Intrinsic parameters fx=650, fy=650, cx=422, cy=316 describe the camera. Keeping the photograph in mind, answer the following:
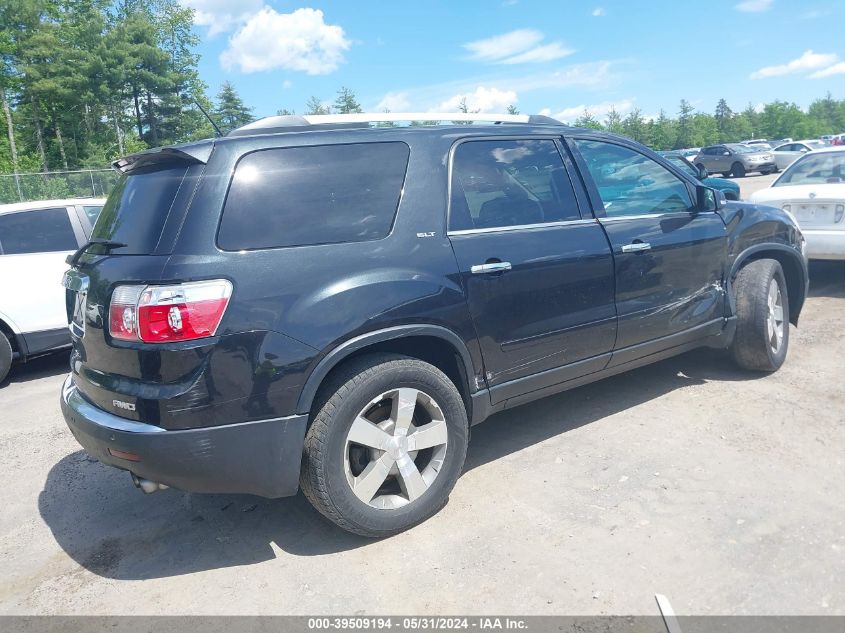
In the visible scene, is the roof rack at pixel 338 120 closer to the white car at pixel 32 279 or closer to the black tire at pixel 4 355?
the white car at pixel 32 279

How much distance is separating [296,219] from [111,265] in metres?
0.83

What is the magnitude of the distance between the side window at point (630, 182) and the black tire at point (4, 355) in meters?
5.40

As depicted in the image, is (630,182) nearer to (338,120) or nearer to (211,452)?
(338,120)

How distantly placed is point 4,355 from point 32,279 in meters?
0.75

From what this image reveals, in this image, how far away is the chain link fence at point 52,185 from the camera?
21.4 m

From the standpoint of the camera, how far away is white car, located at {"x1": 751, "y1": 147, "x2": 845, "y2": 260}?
7035mm

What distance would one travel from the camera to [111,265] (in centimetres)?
284

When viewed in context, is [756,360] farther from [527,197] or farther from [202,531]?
[202,531]

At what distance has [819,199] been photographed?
717 centimetres

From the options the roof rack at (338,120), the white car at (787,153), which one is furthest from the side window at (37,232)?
the white car at (787,153)

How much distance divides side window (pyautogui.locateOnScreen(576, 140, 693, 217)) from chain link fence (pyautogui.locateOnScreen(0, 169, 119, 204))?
19.6 meters

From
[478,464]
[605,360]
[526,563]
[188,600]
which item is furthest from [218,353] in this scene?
[605,360]

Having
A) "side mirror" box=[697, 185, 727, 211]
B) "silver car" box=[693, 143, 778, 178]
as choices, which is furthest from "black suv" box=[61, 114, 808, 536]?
"silver car" box=[693, 143, 778, 178]

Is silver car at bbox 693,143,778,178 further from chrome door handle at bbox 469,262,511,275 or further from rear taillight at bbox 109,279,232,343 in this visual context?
rear taillight at bbox 109,279,232,343
